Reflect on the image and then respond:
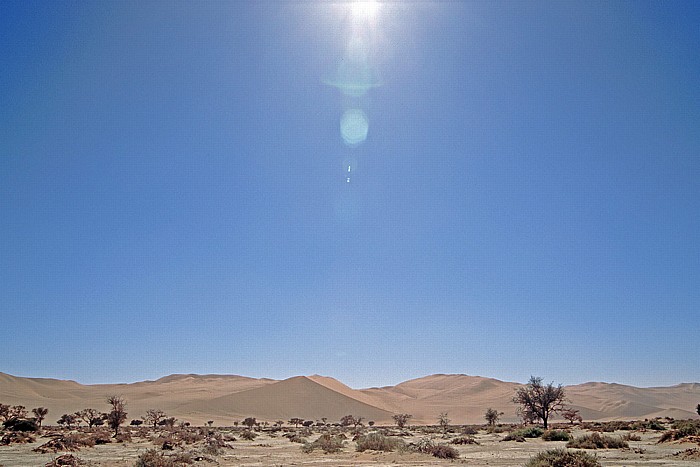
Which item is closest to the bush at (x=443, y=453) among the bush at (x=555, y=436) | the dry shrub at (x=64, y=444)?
the bush at (x=555, y=436)

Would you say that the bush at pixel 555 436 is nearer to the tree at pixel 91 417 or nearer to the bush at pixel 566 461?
the bush at pixel 566 461

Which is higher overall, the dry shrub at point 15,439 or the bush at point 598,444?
the bush at point 598,444

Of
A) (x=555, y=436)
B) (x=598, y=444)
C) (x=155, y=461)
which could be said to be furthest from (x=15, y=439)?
(x=598, y=444)

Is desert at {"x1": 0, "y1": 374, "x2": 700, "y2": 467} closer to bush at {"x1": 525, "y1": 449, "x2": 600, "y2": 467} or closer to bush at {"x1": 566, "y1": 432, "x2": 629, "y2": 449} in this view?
bush at {"x1": 566, "y1": 432, "x2": 629, "y2": 449}

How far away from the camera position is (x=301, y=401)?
109 m

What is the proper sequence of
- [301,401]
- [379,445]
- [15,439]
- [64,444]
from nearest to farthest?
[379,445], [64,444], [15,439], [301,401]

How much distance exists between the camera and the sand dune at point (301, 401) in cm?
10188

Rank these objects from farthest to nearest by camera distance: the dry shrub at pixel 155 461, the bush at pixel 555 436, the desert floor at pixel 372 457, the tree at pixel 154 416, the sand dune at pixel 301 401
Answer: the sand dune at pixel 301 401, the tree at pixel 154 416, the bush at pixel 555 436, the desert floor at pixel 372 457, the dry shrub at pixel 155 461

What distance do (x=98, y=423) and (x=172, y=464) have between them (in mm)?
49408

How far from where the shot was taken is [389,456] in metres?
26.6

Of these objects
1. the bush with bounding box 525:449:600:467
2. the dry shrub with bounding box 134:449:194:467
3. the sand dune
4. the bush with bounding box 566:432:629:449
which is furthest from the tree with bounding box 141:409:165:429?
the bush with bounding box 525:449:600:467

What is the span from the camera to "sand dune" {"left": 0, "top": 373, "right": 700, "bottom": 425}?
101875 millimetres

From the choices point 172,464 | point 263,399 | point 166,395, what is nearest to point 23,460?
point 172,464

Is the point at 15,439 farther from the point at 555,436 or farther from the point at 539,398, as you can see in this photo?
the point at 539,398
